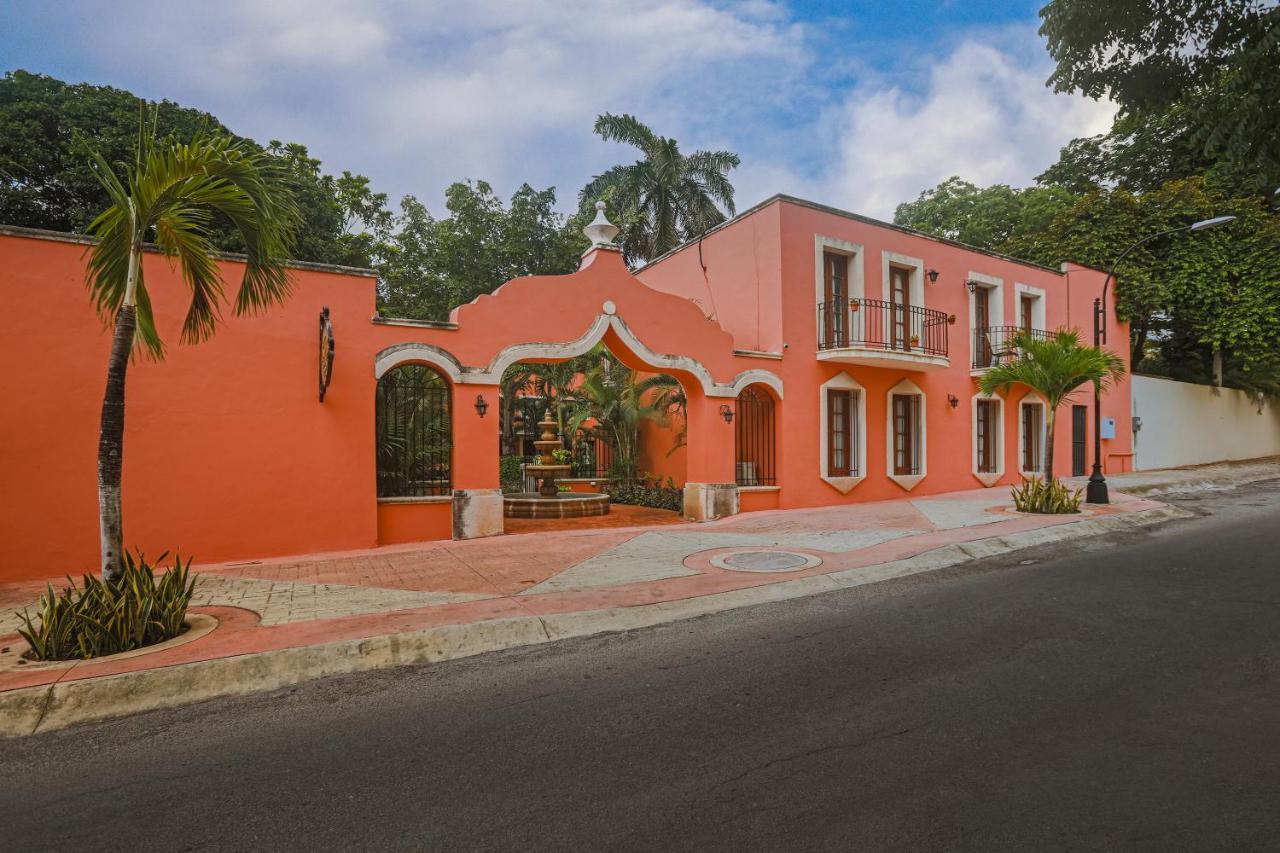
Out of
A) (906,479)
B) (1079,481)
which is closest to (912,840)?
(906,479)

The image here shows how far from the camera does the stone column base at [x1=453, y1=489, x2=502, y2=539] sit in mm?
9742

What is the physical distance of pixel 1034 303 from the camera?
1853 centimetres

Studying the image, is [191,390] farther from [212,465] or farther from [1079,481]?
[1079,481]

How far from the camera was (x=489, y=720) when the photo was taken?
12.0ft

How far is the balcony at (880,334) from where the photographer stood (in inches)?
538

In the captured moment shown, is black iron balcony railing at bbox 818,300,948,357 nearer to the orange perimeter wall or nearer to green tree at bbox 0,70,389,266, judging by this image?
the orange perimeter wall

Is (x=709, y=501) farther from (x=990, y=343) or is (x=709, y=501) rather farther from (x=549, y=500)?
(x=990, y=343)

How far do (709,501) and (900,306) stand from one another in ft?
23.3

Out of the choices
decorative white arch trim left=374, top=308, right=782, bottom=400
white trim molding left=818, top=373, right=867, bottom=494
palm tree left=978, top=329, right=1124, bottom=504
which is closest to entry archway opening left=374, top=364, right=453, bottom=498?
decorative white arch trim left=374, top=308, right=782, bottom=400

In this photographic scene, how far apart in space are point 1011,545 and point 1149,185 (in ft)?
78.3

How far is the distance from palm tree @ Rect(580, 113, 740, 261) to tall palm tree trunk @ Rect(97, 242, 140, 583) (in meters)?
20.1

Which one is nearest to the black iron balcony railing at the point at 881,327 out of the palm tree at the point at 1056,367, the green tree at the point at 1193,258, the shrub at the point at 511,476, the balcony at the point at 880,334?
the balcony at the point at 880,334

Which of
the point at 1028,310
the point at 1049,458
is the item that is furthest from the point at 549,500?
the point at 1028,310

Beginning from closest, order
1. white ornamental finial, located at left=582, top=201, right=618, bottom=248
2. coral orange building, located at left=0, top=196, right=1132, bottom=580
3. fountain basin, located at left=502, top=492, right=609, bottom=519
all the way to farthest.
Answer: coral orange building, located at left=0, top=196, right=1132, bottom=580 → white ornamental finial, located at left=582, top=201, right=618, bottom=248 → fountain basin, located at left=502, top=492, right=609, bottom=519
